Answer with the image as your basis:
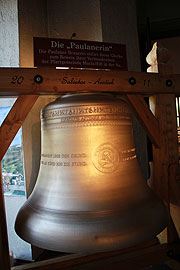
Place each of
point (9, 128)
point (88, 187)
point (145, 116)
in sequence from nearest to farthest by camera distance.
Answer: point (88, 187), point (9, 128), point (145, 116)

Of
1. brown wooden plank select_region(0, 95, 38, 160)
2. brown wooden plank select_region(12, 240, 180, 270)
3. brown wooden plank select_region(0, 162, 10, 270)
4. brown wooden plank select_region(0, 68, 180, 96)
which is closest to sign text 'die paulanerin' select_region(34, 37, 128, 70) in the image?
brown wooden plank select_region(0, 68, 180, 96)

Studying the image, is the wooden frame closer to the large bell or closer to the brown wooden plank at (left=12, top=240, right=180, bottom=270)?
the large bell

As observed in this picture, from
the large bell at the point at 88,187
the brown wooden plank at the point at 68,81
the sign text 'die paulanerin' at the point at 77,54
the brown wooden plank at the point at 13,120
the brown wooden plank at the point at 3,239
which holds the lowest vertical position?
the brown wooden plank at the point at 3,239

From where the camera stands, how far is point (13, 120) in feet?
2.98

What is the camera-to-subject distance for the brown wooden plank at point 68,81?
87 cm

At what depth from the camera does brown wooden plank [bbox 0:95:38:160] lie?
2.95ft

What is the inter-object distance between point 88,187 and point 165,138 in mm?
574

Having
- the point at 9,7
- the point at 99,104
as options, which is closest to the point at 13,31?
the point at 9,7

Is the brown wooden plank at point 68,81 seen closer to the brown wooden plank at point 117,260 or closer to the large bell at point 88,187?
the large bell at point 88,187

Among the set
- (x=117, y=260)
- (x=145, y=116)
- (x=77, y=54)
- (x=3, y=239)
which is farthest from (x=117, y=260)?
(x=77, y=54)

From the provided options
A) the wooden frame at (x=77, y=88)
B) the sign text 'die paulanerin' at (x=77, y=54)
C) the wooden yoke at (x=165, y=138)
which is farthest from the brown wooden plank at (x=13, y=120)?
the wooden yoke at (x=165, y=138)

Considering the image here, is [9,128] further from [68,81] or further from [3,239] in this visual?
[3,239]

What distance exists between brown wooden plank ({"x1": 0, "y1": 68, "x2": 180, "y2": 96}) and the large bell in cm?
8

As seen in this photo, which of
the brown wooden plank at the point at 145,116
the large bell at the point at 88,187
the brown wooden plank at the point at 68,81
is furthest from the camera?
the brown wooden plank at the point at 145,116
